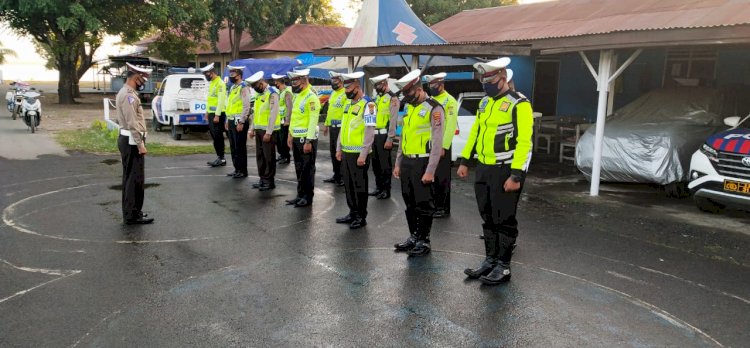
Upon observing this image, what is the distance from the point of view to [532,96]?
660 inches

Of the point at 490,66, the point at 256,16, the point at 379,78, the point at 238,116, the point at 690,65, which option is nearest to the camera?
the point at 490,66

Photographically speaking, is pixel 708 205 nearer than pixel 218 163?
Yes

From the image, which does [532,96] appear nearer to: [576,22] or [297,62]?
[576,22]

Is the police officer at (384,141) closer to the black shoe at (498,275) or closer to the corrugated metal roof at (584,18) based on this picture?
the black shoe at (498,275)

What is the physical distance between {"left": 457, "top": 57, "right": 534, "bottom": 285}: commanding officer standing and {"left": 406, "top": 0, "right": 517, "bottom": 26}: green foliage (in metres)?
29.3

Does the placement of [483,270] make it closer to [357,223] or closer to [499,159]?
[499,159]

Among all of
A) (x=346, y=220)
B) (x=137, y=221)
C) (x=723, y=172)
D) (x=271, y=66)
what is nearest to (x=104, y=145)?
(x=137, y=221)

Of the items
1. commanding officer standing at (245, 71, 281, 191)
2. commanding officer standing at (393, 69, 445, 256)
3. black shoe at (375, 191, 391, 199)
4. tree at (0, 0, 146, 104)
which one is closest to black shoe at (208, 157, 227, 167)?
commanding officer standing at (245, 71, 281, 191)

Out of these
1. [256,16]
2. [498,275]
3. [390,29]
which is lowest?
[498,275]

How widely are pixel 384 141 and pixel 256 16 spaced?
1019 inches

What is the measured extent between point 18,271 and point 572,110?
14.0 m

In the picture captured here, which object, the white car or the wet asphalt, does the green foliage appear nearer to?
the white car

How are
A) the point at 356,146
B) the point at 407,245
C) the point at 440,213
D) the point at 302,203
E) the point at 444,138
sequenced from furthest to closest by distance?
the point at 302,203 < the point at 440,213 < the point at 356,146 < the point at 444,138 < the point at 407,245

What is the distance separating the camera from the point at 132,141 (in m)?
6.73
